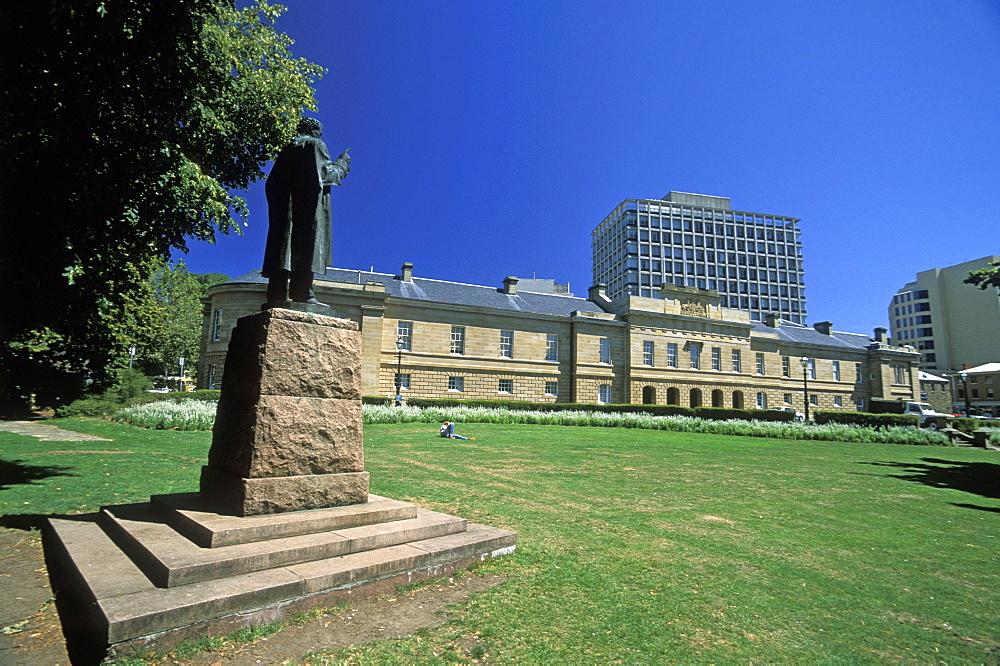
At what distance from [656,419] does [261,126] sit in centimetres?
2319

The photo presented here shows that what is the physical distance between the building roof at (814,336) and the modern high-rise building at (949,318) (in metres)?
37.7

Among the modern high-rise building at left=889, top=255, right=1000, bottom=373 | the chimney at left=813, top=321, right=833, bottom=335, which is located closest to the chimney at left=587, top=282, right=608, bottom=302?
the chimney at left=813, top=321, right=833, bottom=335

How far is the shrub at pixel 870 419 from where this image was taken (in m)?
29.5

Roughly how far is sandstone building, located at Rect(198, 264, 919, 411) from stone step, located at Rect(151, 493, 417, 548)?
1044 inches

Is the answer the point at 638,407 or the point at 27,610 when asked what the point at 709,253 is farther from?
the point at 27,610

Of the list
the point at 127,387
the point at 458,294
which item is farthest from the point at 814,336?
the point at 127,387

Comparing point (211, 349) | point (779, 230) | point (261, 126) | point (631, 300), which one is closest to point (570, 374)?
point (631, 300)

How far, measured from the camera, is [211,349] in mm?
30500

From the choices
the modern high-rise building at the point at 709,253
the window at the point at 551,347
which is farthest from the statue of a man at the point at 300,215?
the modern high-rise building at the point at 709,253

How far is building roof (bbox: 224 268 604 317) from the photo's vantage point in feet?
113

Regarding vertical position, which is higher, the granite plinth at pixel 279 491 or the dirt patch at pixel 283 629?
the granite plinth at pixel 279 491

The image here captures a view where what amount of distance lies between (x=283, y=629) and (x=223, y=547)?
1014mm

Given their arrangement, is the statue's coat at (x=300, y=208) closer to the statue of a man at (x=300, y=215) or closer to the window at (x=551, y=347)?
the statue of a man at (x=300, y=215)

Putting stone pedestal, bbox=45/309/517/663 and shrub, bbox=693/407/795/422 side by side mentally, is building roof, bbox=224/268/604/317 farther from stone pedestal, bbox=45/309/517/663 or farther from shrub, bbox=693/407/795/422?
stone pedestal, bbox=45/309/517/663
